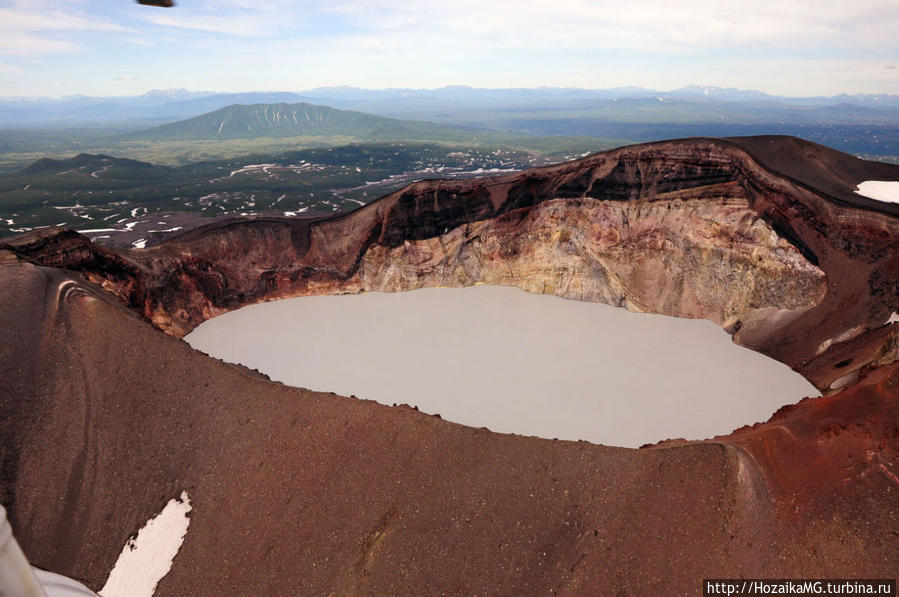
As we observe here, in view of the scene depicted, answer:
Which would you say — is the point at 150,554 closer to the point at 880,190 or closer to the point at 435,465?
the point at 435,465

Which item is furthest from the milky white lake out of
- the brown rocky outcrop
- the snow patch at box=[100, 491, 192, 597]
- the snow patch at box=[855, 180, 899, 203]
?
the snow patch at box=[855, 180, 899, 203]

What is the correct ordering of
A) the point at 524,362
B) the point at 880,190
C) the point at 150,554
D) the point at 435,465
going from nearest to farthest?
the point at 150,554 → the point at 435,465 → the point at 524,362 → the point at 880,190

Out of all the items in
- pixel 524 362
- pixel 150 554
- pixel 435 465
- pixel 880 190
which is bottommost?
pixel 150 554

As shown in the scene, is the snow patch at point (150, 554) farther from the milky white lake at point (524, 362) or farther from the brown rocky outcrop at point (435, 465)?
the milky white lake at point (524, 362)

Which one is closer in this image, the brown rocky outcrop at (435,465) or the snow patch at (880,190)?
the brown rocky outcrop at (435,465)

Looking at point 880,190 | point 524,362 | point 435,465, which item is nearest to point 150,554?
point 435,465

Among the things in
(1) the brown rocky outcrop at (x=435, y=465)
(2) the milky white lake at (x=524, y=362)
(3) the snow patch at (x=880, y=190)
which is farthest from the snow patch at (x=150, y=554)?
(3) the snow patch at (x=880, y=190)

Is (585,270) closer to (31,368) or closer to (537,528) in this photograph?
(537,528)

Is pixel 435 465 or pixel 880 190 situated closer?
pixel 435 465
